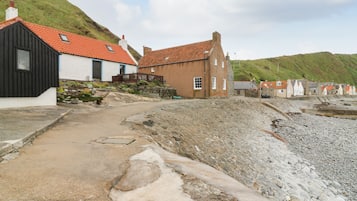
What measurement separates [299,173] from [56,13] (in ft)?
204

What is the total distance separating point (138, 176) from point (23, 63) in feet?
41.1

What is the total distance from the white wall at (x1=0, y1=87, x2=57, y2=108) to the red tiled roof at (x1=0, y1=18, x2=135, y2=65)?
778 centimetres

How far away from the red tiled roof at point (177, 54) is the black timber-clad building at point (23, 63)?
19.6 m

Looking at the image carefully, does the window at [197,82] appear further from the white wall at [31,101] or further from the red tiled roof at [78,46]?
the white wall at [31,101]

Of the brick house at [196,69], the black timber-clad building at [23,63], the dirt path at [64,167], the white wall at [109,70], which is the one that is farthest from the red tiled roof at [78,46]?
the dirt path at [64,167]

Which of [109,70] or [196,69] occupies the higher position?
[196,69]

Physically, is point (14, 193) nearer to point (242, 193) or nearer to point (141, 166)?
point (141, 166)

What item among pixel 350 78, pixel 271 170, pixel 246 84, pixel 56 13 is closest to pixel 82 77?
pixel 271 170

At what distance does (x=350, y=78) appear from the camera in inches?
Result: 7057

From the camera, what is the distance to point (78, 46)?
25359 mm

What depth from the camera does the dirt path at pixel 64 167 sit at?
12.0 ft

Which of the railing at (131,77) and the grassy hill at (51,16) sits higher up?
the grassy hill at (51,16)

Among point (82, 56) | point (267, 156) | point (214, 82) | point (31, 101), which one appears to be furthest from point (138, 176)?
point (214, 82)

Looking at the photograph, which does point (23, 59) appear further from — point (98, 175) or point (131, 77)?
point (131, 77)
